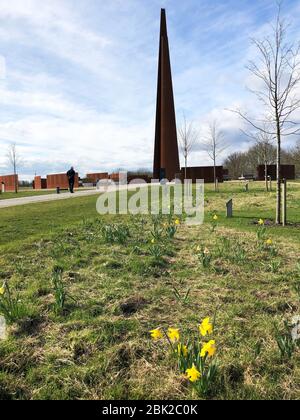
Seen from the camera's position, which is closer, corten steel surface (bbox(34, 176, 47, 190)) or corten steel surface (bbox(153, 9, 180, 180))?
corten steel surface (bbox(153, 9, 180, 180))

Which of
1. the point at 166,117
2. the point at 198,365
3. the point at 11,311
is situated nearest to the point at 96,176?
the point at 166,117

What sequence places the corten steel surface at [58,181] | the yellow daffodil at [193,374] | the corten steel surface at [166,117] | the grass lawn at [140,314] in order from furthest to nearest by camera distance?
the corten steel surface at [166,117]
the corten steel surface at [58,181]
the grass lawn at [140,314]
the yellow daffodil at [193,374]

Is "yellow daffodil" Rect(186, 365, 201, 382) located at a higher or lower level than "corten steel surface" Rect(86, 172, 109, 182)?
lower

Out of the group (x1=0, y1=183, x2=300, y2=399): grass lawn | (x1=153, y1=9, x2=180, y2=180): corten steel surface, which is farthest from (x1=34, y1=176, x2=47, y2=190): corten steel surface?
(x1=0, y1=183, x2=300, y2=399): grass lawn

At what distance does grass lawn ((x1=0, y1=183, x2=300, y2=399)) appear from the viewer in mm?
2426

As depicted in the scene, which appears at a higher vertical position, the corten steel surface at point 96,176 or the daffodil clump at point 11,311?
the corten steel surface at point 96,176

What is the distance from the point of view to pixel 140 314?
134 inches

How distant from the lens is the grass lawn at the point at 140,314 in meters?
2.43

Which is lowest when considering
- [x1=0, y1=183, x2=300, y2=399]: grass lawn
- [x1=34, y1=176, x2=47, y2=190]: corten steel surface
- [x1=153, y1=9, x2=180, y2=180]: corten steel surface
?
[x1=0, y1=183, x2=300, y2=399]: grass lawn

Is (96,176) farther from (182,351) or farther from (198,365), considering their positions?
(198,365)

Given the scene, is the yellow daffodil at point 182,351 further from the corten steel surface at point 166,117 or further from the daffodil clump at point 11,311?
the corten steel surface at point 166,117

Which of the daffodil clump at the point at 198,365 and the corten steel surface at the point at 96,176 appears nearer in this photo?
the daffodil clump at the point at 198,365

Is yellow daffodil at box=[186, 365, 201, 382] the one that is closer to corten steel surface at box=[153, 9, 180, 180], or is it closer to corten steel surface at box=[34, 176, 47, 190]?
corten steel surface at box=[153, 9, 180, 180]

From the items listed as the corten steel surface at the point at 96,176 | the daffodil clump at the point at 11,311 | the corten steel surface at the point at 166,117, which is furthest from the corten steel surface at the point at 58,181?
the daffodil clump at the point at 11,311
